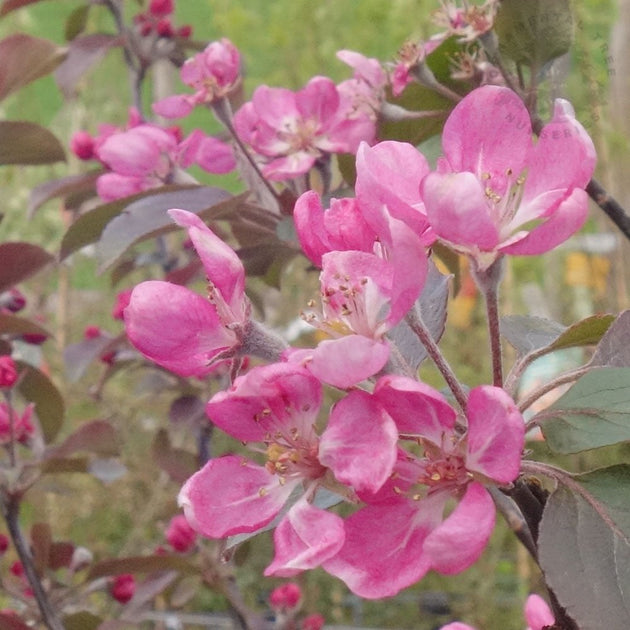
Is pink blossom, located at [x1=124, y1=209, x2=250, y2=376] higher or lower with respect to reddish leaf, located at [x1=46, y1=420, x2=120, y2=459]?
higher

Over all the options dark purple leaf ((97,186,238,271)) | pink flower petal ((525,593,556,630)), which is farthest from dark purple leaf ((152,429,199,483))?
pink flower petal ((525,593,556,630))

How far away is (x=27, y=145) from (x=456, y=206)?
0.66 m

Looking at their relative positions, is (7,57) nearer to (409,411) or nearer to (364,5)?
(409,411)

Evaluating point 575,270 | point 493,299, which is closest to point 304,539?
point 493,299

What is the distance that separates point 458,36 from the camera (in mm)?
681

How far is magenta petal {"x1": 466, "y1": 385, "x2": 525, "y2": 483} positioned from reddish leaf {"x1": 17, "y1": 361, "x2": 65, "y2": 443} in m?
0.74

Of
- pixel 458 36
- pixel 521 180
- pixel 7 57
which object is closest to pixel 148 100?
pixel 7 57

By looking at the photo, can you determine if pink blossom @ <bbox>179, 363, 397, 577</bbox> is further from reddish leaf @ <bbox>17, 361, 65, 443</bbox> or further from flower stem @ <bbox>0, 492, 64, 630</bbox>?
reddish leaf @ <bbox>17, 361, 65, 443</bbox>

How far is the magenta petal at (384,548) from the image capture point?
38 cm

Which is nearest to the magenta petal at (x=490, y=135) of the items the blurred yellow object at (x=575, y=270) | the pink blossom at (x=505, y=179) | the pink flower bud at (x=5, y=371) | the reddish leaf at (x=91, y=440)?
the pink blossom at (x=505, y=179)

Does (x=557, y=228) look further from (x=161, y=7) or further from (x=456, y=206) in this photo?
(x=161, y=7)

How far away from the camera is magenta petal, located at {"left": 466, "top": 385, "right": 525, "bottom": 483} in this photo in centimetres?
36

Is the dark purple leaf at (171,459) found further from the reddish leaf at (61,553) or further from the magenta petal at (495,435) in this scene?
the magenta petal at (495,435)

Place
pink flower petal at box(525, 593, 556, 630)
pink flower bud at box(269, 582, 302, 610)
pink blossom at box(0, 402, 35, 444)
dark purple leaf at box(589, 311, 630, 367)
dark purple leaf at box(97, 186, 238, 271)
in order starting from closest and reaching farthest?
1. dark purple leaf at box(589, 311, 630, 367)
2. pink flower petal at box(525, 593, 556, 630)
3. dark purple leaf at box(97, 186, 238, 271)
4. pink blossom at box(0, 402, 35, 444)
5. pink flower bud at box(269, 582, 302, 610)
